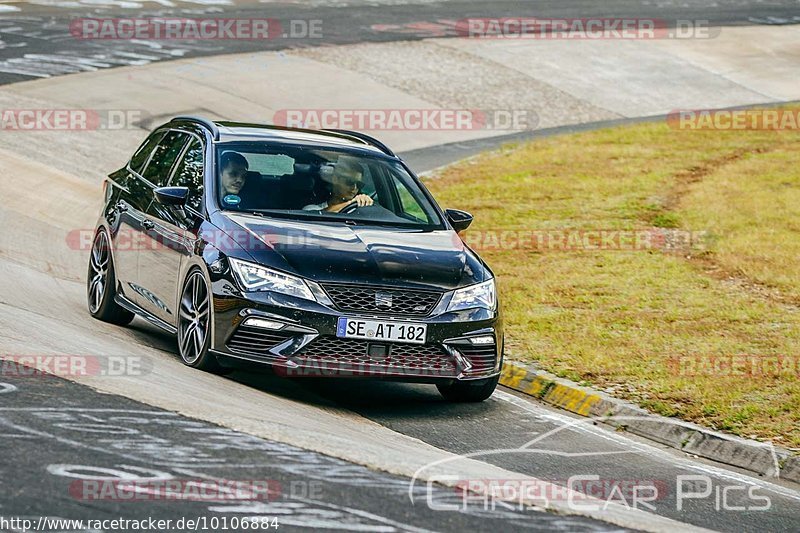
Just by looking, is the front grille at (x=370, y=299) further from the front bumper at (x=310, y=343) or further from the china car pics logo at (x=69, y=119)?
the china car pics logo at (x=69, y=119)

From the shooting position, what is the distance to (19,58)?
81.5ft

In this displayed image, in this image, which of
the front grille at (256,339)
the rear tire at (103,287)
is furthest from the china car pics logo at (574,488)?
the rear tire at (103,287)

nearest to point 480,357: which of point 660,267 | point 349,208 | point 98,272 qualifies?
point 349,208

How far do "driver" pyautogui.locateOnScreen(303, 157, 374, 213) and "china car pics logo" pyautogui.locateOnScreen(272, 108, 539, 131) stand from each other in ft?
43.0

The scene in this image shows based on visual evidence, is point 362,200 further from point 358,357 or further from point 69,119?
point 69,119

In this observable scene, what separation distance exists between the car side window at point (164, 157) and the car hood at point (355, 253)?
Answer: 1.55 m

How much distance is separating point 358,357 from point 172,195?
201 cm

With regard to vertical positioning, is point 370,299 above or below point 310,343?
above

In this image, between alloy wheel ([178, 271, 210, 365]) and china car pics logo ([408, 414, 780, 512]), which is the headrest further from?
china car pics logo ([408, 414, 780, 512])

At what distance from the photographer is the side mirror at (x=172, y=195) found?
954 centimetres

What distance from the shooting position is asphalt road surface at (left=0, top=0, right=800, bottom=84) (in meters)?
26.1

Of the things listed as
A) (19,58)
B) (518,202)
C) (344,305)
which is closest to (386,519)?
(344,305)

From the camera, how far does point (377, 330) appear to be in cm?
855

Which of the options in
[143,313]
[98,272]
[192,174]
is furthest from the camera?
[98,272]
